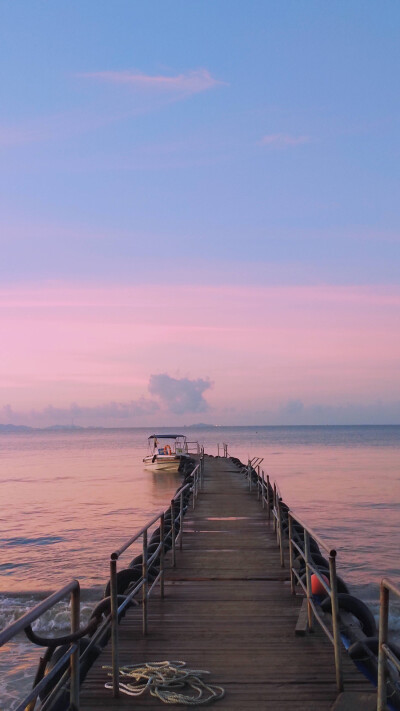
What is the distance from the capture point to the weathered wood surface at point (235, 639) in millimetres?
4684

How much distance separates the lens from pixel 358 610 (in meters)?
7.27

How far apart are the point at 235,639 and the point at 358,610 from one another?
79.2 inches

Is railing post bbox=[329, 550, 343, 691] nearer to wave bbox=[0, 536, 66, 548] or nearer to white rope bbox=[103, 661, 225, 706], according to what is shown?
white rope bbox=[103, 661, 225, 706]

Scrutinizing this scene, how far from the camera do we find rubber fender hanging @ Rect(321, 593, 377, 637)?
23.2ft

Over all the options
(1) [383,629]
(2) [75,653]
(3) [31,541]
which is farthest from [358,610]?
(3) [31,541]

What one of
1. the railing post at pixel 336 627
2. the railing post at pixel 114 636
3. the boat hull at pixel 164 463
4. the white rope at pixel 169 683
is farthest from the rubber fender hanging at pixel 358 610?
the boat hull at pixel 164 463

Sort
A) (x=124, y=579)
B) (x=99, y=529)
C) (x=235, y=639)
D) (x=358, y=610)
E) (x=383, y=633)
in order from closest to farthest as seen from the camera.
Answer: (x=383, y=633) < (x=235, y=639) < (x=358, y=610) < (x=124, y=579) < (x=99, y=529)

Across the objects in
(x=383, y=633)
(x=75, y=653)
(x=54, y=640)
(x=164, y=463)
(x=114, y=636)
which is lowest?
(x=164, y=463)

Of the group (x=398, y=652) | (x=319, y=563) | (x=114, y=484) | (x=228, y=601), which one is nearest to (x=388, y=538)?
(x=319, y=563)

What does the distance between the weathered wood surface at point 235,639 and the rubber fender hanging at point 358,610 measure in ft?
1.33

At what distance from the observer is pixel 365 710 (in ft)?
14.1

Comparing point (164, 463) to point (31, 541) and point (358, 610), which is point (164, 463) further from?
point (358, 610)

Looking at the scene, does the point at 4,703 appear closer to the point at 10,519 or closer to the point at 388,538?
the point at 388,538

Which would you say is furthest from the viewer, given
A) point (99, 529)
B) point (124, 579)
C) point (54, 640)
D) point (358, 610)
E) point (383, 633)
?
point (99, 529)
